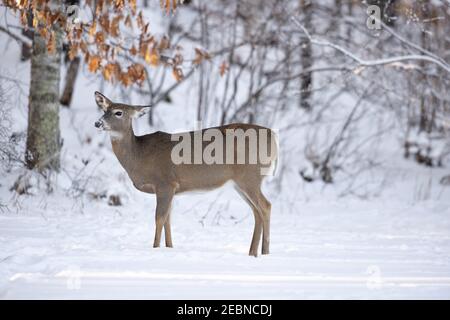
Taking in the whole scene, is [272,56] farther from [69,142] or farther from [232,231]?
[232,231]

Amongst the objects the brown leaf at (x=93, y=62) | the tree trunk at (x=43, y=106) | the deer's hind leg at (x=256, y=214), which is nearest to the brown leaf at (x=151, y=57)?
the brown leaf at (x=93, y=62)

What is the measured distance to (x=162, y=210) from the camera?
23.5ft

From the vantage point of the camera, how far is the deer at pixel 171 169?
710 centimetres

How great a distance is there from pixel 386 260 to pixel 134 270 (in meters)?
2.67

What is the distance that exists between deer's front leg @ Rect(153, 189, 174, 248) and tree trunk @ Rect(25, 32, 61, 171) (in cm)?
321

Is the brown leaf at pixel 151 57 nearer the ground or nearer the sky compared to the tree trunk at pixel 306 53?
nearer the ground

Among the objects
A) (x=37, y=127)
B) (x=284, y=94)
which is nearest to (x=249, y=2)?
(x=284, y=94)

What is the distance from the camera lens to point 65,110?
45.7 feet

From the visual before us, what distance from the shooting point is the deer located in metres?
7.10

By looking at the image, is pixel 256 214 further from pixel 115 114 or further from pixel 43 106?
pixel 43 106

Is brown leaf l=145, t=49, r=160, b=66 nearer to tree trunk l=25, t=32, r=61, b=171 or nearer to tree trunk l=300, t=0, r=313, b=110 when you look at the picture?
tree trunk l=25, t=32, r=61, b=171

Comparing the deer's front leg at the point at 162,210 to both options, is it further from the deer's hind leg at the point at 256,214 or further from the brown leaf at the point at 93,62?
the brown leaf at the point at 93,62

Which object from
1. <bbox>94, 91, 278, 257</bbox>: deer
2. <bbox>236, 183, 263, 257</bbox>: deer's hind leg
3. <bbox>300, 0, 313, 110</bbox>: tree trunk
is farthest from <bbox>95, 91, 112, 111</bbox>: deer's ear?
<bbox>300, 0, 313, 110</bbox>: tree trunk

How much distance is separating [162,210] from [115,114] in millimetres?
1298
